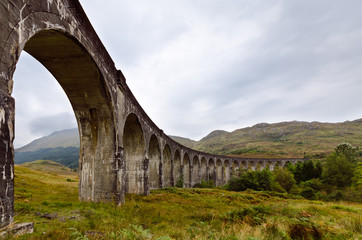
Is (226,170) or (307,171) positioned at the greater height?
(307,171)

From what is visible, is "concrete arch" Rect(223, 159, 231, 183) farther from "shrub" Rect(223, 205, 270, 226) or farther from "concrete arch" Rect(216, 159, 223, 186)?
"shrub" Rect(223, 205, 270, 226)

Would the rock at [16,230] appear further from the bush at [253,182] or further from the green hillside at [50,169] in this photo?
the green hillside at [50,169]

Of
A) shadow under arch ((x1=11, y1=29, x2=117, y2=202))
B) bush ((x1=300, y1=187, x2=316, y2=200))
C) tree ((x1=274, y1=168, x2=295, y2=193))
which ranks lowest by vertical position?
bush ((x1=300, y1=187, x2=316, y2=200))

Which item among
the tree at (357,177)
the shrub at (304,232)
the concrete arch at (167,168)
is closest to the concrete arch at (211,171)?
the concrete arch at (167,168)

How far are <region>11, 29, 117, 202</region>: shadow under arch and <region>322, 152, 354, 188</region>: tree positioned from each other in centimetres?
3429

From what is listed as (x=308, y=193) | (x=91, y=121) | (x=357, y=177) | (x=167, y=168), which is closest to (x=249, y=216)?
(x=91, y=121)

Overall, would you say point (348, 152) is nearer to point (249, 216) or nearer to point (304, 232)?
point (249, 216)

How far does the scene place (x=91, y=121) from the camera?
1056cm

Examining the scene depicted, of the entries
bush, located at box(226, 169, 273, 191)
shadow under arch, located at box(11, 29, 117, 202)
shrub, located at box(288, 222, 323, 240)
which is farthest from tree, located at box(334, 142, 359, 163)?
shadow under arch, located at box(11, 29, 117, 202)

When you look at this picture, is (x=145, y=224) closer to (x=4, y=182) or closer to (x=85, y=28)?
(x=4, y=182)

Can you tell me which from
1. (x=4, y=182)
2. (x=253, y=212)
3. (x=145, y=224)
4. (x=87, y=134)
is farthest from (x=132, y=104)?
(x=4, y=182)

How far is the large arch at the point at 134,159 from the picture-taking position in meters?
16.2

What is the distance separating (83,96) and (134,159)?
796cm

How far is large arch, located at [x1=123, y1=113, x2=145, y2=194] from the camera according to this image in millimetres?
16194
